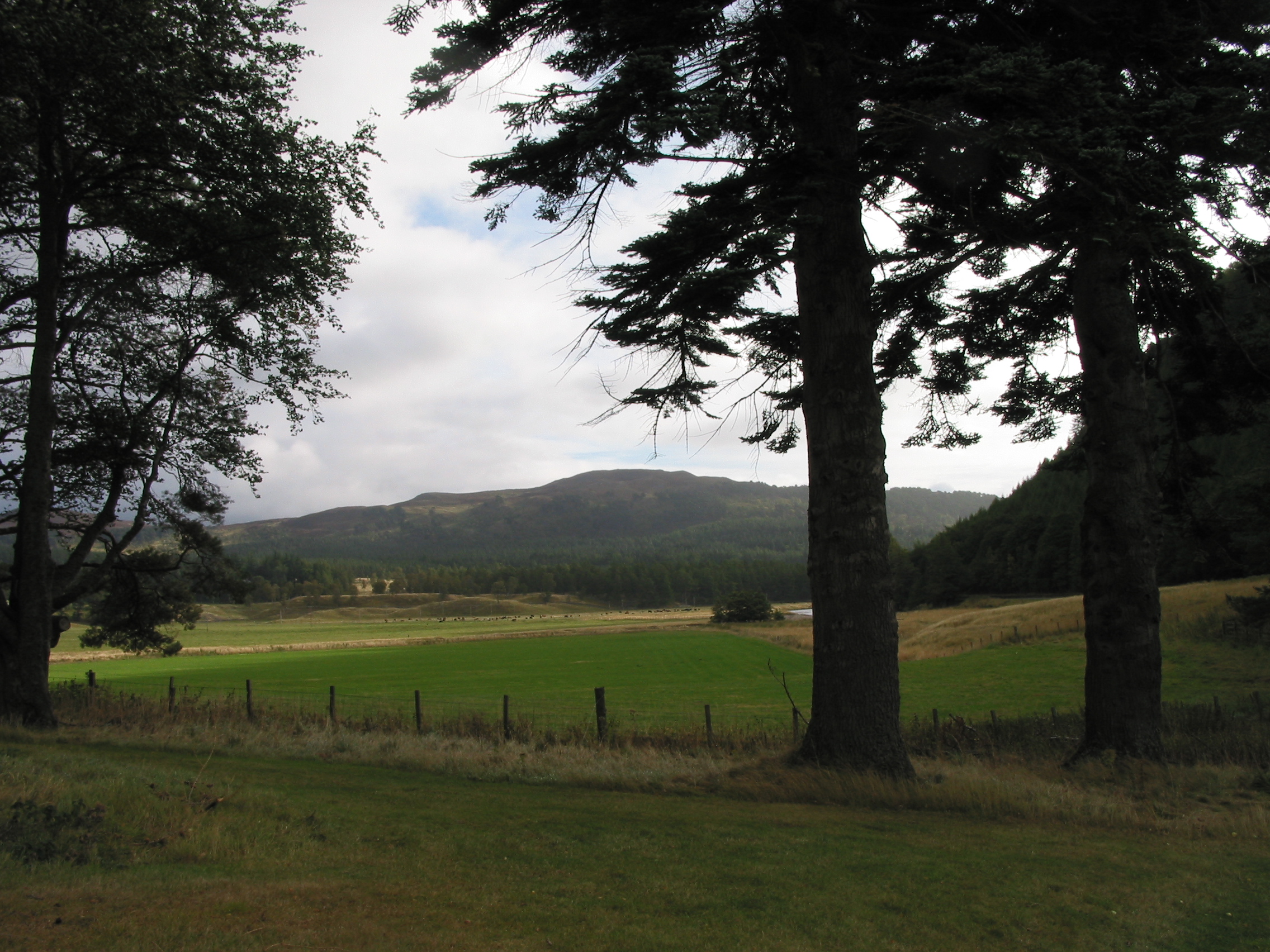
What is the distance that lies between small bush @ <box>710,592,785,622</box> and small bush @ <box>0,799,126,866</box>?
116101 millimetres

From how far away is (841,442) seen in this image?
9.05 metres

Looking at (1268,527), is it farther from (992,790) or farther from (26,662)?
(26,662)

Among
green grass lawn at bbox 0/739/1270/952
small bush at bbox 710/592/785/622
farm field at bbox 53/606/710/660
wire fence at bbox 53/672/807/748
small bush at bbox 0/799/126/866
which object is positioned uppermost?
small bush at bbox 0/799/126/866

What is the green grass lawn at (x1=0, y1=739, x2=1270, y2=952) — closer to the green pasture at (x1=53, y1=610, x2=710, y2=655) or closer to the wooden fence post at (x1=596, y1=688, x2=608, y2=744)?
the wooden fence post at (x1=596, y1=688, x2=608, y2=744)

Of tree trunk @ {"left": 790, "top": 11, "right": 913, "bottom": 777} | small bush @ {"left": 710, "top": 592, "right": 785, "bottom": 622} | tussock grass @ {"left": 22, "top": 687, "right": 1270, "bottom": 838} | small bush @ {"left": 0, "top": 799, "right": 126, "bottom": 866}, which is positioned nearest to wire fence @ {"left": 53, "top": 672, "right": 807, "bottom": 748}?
tussock grass @ {"left": 22, "top": 687, "right": 1270, "bottom": 838}

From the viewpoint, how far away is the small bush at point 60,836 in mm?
4691

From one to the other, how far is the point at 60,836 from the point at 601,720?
33.2 feet

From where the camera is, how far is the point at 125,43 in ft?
41.7

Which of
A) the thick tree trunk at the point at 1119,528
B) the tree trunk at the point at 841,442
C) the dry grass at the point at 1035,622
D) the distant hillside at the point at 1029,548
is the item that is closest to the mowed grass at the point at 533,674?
the dry grass at the point at 1035,622

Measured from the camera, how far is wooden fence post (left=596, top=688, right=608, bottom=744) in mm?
13828

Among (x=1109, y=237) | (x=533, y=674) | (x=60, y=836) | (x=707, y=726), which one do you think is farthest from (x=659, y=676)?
(x=60, y=836)

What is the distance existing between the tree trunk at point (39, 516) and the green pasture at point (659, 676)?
13.6 m

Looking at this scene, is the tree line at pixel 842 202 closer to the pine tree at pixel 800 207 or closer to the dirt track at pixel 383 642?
the pine tree at pixel 800 207

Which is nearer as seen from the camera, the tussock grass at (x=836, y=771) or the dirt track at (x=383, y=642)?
the tussock grass at (x=836, y=771)
